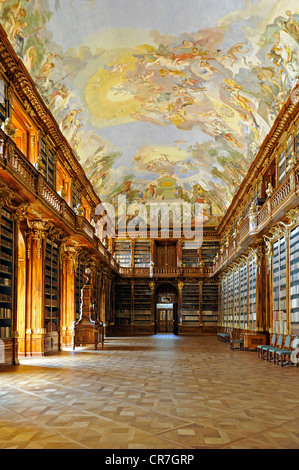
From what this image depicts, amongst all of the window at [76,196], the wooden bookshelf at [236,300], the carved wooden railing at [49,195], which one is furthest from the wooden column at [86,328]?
the wooden bookshelf at [236,300]

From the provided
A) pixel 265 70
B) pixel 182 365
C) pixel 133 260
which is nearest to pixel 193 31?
pixel 265 70

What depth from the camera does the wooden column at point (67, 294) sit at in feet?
54.3

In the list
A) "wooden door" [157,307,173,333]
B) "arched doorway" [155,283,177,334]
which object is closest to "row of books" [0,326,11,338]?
"arched doorway" [155,283,177,334]

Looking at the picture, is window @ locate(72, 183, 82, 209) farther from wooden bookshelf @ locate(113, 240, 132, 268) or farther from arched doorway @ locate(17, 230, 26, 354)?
wooden bookshelf @ locate(113, 240, 132, 268)

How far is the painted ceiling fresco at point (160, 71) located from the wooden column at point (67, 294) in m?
4.15

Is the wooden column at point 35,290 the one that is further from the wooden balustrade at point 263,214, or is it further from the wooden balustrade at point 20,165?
the wooden balustrade at point 263,214

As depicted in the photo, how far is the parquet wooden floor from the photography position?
4.04m

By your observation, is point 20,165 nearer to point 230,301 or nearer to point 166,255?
point 230,301

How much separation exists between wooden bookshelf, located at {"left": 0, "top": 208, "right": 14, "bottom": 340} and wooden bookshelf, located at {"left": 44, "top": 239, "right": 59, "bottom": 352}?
3273 millimetres

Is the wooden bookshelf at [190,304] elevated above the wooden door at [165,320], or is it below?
above

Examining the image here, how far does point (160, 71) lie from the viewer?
49.9 feet

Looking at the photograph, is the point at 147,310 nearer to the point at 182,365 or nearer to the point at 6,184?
the point at 182,365

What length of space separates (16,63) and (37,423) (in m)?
8.58

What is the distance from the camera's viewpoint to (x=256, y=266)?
1597 centimetres
